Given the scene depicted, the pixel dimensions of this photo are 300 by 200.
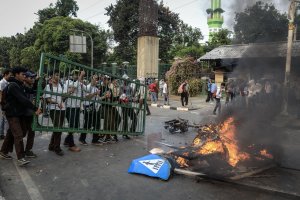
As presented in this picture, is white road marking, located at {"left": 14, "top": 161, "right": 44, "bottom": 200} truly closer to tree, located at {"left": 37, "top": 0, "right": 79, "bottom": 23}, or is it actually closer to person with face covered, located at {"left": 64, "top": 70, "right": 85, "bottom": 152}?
person with face covered, located at {"left": 64, "top": 70, "right": 85, "bottom": 152}

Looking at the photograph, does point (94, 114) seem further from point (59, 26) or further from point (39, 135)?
point (59, 26)

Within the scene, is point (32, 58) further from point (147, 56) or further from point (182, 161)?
point (182, 161)

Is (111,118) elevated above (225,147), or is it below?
above

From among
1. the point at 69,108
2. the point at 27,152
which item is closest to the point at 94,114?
the point at 69,108

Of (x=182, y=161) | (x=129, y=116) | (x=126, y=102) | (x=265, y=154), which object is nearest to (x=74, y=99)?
(x=126, y=102)

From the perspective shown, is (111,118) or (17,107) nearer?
(17,107)

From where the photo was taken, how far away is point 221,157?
231 inches

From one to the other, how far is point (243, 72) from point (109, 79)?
464cm

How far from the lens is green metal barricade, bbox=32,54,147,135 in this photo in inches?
255

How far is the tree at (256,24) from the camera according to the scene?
7.93m

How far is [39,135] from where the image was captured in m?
9.39

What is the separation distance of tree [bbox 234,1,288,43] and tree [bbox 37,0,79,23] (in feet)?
147

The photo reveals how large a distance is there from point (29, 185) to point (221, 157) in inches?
134

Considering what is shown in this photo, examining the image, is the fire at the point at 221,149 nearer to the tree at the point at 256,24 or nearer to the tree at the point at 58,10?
the tree at the point at 256,24
